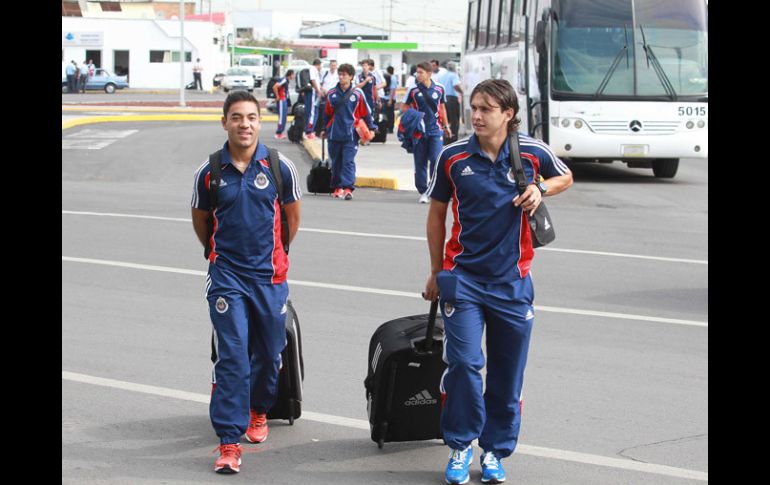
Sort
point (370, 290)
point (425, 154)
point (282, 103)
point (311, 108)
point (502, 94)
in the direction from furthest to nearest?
point (282, 103) < point (311, 108) < point (425, 154) < point (370, 290) < point (502, 94)

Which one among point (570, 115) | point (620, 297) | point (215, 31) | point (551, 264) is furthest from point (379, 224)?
point (215, 31)

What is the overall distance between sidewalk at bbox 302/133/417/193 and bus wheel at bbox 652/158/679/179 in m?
4.40

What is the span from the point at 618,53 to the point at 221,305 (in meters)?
16.7

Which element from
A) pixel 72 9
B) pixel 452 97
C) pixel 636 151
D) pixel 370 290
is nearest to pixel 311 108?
pixel 452 97

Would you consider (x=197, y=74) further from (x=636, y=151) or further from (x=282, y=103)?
(x=636, y=151)

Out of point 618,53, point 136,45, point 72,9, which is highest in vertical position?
point 72,9

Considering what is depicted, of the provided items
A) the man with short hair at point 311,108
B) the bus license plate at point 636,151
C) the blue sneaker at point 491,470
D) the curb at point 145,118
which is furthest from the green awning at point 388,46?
the blue sneaker at point 491,470

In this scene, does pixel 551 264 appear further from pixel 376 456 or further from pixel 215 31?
pixel 215 31

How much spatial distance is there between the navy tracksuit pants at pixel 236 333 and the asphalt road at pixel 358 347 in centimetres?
28

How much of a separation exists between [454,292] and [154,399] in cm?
228

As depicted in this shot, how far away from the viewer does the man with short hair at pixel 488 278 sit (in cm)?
548

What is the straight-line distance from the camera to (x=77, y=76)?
66812 millimetres

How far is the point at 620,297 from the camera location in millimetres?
10492

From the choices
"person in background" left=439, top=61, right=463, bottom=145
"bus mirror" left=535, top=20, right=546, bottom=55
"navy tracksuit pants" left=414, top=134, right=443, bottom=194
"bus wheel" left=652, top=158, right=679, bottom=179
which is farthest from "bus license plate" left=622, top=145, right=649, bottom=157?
"person in background" left=439, top=61, right=463, bottom=145
